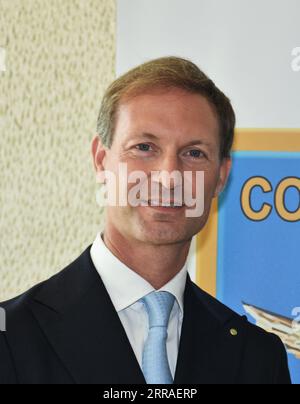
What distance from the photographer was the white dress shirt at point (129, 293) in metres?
1.15

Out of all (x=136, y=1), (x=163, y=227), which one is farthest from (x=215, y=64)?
(x=163, y=227)

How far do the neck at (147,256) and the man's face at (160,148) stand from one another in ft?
0.04

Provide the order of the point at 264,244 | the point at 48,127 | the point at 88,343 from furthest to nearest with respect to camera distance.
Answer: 1. the point at 48,127
2. the point at 264,244
3. the point at 88,343

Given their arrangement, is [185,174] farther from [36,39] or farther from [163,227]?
[36,39]

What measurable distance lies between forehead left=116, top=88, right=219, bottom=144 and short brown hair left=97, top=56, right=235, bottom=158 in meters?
0.01

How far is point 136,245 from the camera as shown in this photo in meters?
1.16

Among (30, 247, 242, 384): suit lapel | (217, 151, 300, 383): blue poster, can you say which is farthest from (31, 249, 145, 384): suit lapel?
(217, 151, 300, 383): blue poster

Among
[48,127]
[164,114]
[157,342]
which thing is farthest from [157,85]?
[48,127]

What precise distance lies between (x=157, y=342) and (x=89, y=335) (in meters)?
0.11

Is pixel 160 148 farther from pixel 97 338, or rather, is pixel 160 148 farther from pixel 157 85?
pixel 97 338

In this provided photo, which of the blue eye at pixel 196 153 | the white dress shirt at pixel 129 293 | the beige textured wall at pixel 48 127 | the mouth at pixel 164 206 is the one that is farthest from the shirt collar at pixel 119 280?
the beige textured wall at pixel 48 127

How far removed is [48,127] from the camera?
1611 millimetres

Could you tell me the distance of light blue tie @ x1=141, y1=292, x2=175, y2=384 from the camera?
1126mm
